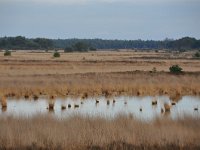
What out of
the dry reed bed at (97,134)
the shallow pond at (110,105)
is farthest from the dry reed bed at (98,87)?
the dry reed bed at (97,134)

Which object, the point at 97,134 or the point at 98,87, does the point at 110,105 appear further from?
the point at 97,134

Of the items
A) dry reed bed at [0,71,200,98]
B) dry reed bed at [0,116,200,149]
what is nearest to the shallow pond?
dry reed bed at [0,71,200,98]

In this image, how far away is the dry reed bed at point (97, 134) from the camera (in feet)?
41.1

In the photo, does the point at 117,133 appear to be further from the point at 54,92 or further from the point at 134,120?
the point at 54,92

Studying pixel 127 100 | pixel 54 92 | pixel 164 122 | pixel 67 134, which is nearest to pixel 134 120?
pixel 164 122

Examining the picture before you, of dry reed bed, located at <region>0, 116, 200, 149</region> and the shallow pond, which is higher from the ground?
dry reed bed, located at <region>0, 116, 200, 149</region>

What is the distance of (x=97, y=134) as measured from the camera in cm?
1324

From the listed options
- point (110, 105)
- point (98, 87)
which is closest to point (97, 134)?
point (110, 105)

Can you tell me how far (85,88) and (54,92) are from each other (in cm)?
230

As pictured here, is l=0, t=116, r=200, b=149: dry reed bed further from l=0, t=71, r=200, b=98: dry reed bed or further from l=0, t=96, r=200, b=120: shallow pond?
l=0, t=71, r=200, b=98: dry reed bed

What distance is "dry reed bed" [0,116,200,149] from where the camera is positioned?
41.1 ft

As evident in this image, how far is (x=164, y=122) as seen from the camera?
15.3 metres

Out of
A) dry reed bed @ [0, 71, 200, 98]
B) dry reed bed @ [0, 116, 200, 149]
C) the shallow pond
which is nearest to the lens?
dry reed bed @ [0, 116, 200, 149]

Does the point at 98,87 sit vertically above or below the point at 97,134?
below
